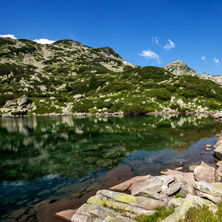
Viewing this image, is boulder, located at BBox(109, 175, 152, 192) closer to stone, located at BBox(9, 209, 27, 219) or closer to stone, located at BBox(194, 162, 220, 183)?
stone, located at BBox(194, 162, 220, 183)

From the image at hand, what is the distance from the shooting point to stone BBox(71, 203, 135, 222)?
9031mm

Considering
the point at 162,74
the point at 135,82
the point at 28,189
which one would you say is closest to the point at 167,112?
the point at 135,82

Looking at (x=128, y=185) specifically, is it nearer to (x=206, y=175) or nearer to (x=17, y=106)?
(x=206, y=175)

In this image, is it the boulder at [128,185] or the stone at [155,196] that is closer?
the stone at [155,196]

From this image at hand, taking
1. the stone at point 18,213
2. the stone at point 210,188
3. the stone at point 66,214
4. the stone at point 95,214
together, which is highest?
the stone at point 210,188

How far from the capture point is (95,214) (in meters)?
9.52

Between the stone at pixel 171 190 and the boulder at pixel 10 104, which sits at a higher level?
the boulder at pixel 10 104

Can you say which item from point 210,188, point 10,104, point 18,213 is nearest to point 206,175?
point 210,188

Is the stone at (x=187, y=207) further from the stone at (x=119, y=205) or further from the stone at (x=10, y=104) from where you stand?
the stone at (x=10, y=104)

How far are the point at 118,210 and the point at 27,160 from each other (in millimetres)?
18567

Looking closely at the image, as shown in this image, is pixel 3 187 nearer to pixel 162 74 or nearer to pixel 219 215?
pixel 219 215

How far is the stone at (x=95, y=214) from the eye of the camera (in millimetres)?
9031

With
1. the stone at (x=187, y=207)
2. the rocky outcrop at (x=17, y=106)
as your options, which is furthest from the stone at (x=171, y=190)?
the rocky outcrop at (x=17, y=106)

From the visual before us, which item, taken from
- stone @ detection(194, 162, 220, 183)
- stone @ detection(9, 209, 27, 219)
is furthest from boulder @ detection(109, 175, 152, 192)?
stone @ detection(9, 209, 27, 219)
